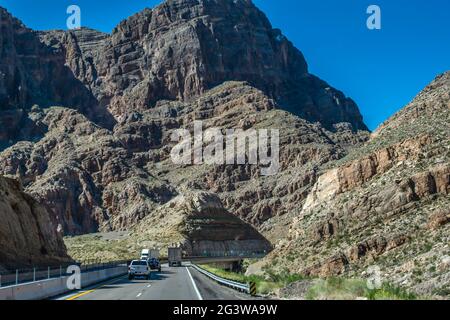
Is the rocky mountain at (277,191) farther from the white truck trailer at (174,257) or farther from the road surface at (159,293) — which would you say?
the white truck trailer at (174,257)

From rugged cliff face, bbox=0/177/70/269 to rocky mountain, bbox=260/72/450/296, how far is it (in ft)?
83.7

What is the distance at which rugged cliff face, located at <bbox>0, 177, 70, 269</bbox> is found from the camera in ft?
188

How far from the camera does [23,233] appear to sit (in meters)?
64.8

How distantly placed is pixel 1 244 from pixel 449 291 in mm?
40649

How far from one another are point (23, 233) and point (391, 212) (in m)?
38.0

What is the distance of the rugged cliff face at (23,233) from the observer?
5739 cm

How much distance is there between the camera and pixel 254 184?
168 metres

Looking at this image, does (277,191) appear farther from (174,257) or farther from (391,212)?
(391,212)

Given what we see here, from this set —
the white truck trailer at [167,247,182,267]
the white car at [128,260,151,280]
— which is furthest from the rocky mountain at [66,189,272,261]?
the white car at [128,260,151,280]

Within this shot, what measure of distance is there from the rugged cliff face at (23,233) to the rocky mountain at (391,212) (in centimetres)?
2552

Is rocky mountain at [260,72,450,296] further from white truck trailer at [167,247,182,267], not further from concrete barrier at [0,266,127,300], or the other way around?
concrete barrier at [0,266,127,300]

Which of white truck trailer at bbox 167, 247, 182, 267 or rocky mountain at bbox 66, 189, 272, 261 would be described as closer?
white truck trailer at bbox 167, 247, 182, 267

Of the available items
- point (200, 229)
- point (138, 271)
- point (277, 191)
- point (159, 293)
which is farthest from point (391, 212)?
point (277, 191)
